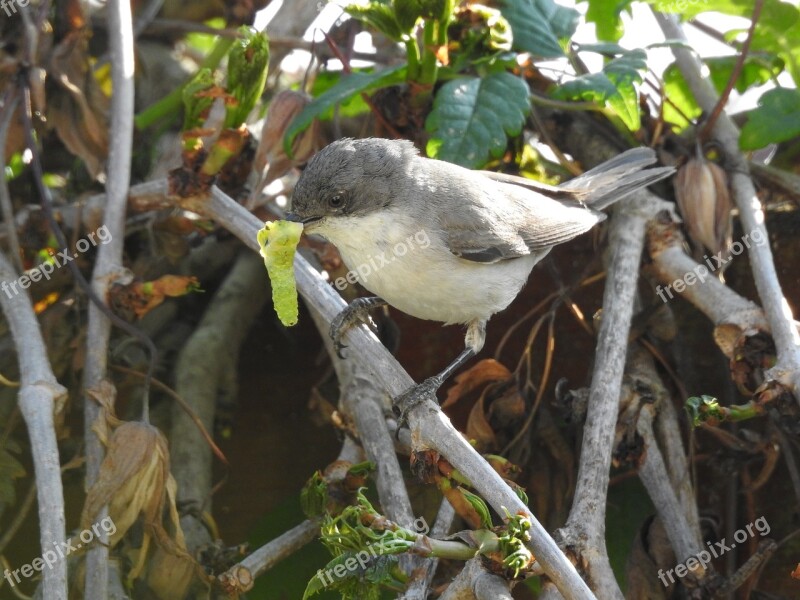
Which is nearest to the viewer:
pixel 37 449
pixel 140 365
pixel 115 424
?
pixel 37 449

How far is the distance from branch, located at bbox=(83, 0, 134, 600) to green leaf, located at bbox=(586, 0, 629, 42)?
1.58 metres

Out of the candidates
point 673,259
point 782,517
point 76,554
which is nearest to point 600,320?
point 673,259

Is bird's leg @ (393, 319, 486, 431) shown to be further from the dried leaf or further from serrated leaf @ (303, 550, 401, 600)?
the dried leaf

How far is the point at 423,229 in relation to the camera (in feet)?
8.96

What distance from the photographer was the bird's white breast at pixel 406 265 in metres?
2.64

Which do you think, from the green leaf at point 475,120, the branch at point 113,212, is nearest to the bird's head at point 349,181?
the green leaf at point 475,120

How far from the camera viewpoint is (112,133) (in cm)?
295

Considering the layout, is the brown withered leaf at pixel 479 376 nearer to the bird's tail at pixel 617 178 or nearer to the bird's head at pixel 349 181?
the bird's head at pixel 349 181

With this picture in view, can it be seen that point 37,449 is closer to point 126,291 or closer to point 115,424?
point 115,424

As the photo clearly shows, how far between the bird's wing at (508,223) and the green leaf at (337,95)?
451 millimetres

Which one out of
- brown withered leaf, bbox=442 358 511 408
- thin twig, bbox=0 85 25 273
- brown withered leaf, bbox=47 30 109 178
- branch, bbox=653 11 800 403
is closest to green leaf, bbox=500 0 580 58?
branch, bbox=653 11 800 403

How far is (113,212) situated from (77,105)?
63cm

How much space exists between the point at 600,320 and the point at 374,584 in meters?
1.23

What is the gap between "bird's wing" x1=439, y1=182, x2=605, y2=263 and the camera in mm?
2785
